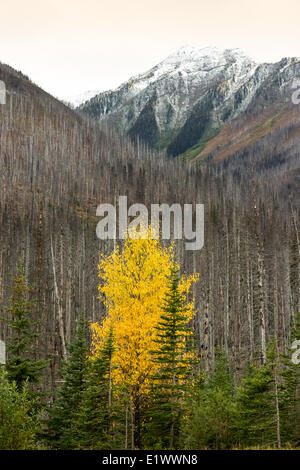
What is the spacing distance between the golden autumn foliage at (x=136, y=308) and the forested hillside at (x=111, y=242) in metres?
6.61

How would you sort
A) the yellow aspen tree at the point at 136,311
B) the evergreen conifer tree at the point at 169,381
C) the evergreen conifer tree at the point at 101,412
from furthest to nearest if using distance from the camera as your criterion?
the yellow aspen tree at the point at 136,311 → the evergreen conifer tree at the point at 169,381 → the evergreen conifer tree at the point at 101,412

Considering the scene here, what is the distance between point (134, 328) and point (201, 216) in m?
53.8

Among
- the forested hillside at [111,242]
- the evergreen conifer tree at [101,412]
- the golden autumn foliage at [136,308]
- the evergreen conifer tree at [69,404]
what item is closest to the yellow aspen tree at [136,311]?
the golden autumn foliage at [136,308]

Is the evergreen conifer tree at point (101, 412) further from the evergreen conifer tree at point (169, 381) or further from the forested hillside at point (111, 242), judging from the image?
the forested hillside at point (111, 242)

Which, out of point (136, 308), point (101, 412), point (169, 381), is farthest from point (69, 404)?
point (136, 308)

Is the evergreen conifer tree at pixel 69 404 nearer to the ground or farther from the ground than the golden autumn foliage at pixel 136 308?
nearer to the ground

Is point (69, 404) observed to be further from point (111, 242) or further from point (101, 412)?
point (111, 242)

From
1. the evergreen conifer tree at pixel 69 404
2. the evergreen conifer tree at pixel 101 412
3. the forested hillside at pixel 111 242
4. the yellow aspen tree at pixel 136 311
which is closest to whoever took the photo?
the evergreen conifer tree at pixel 101 412

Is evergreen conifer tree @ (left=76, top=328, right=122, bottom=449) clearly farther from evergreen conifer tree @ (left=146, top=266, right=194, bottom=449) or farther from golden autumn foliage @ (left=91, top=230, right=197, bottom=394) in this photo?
→ evergreen conifer tree @ (left=146, top=266, right=194, bottom=449)

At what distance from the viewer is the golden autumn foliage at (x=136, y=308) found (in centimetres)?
1698

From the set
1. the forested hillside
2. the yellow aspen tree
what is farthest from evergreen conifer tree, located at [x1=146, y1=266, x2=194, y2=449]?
the forested hillside

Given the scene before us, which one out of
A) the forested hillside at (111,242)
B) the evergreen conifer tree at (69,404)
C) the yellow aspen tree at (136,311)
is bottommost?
the evergreen conifer tree at (69,404)

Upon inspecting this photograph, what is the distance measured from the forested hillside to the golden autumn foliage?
6.61 metres
